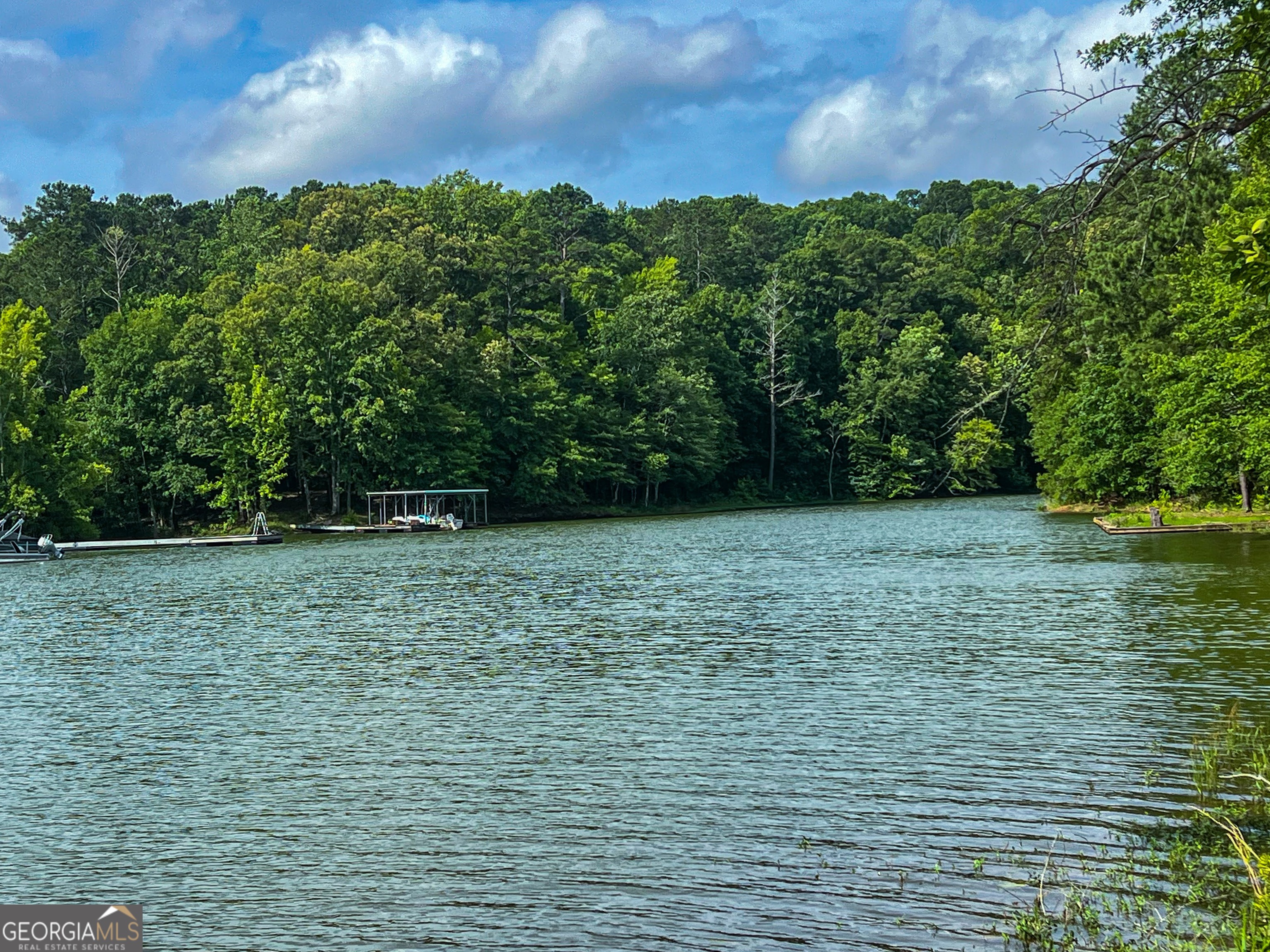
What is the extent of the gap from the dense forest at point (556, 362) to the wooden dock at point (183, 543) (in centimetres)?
409

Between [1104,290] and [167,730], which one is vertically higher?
[1104,290]

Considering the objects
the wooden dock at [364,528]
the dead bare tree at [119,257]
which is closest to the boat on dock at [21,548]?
the wooden dock at [364,528]

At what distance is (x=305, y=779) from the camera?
47.6 feet

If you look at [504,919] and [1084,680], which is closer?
[504,919]

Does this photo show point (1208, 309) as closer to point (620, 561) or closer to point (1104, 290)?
point (620, 561)

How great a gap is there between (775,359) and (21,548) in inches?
A: 2757

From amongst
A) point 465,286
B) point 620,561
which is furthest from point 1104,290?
point 465,286

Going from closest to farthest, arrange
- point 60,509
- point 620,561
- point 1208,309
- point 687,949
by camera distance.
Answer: point 687,949, point 1208,309, point 620,561, point 60,509

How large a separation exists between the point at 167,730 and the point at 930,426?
98.9 meters

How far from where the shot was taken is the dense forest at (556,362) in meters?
59.0

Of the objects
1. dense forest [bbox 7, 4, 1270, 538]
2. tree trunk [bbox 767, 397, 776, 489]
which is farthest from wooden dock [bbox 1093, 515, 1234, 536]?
tree trunk [bbox 767, 397, 776, 489]

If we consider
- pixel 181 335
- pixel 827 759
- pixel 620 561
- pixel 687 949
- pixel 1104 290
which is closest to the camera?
pixel 687 949

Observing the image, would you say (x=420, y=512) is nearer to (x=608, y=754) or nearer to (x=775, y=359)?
(x=775, y=359)

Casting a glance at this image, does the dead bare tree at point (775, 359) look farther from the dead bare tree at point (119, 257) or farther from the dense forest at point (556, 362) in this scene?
the dead bare tree at point (119, 257)
